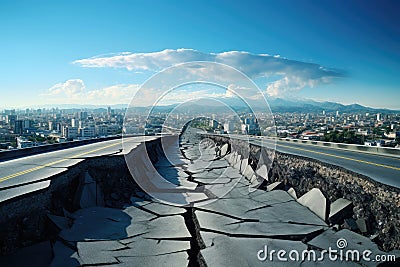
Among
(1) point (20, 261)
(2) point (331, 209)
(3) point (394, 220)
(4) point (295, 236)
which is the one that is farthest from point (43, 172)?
(3) point (394, 220)

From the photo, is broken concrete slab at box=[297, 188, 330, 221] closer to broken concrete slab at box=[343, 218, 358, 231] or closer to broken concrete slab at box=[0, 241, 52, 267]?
broken concrete slab at box=[343, 218, 358, 231]

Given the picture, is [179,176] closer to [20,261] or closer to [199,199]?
[199,199]

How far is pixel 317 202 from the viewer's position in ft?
22.7

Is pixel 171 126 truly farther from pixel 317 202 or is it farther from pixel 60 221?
pixel 60 221

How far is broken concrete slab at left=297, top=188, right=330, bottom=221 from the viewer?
642 centimetres

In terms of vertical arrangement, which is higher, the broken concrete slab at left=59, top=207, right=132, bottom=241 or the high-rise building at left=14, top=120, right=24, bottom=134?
the high-rise building at left=14, top=120, right=24, bottom=134

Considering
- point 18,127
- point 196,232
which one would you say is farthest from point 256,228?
point 18,127

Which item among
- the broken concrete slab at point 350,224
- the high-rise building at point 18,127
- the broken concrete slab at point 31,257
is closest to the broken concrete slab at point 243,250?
the broken concrete slab at point 350,224

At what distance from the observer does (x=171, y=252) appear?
5.00m

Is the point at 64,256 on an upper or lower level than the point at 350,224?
lower

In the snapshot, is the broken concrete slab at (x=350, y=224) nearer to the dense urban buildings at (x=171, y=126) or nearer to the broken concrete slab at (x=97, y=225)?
the broken concrete slab at (x=97, y=225)

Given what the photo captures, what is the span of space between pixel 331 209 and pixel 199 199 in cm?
361

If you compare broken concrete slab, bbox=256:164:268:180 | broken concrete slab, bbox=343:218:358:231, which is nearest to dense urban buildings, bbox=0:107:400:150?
broken concrete slab, bbox=256:164:268:180

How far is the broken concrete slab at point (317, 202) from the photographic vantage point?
6.42m
